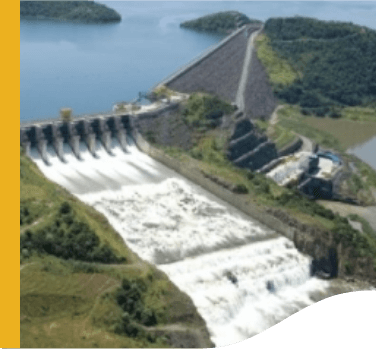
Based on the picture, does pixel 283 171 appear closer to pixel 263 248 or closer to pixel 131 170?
pixel 131 170

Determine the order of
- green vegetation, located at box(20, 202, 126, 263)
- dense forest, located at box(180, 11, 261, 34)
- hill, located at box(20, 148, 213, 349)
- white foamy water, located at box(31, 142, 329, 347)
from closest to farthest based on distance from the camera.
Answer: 1. hill, located at box(20, 148, 213, 349)
2. green vegetation, located at box(20, 202, 126, 263)
3. white foamy water, located at box(31, 142, 329, 347)
4. dense forest, located at box(180, 11, 261, 34)

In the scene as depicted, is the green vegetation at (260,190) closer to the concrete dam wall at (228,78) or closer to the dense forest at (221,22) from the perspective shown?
the concrete dam wall at (228,78)

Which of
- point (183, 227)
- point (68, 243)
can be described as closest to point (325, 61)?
point (183, 227)

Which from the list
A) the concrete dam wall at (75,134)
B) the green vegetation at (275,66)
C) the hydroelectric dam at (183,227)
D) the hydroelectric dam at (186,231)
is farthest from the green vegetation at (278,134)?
the green vegetation at (275,66)

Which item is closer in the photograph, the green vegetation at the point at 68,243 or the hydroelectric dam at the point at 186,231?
the green vegetation at the point at 68,243

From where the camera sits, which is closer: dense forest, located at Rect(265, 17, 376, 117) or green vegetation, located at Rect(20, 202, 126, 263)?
green vegetation, located at Rect(20, 202, 126, 263)

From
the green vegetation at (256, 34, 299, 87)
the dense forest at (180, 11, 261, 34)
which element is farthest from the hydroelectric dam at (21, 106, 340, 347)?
the dense forest at (180, 11, 261, 34)

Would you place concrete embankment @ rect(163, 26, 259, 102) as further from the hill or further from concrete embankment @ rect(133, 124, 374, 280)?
the hill
